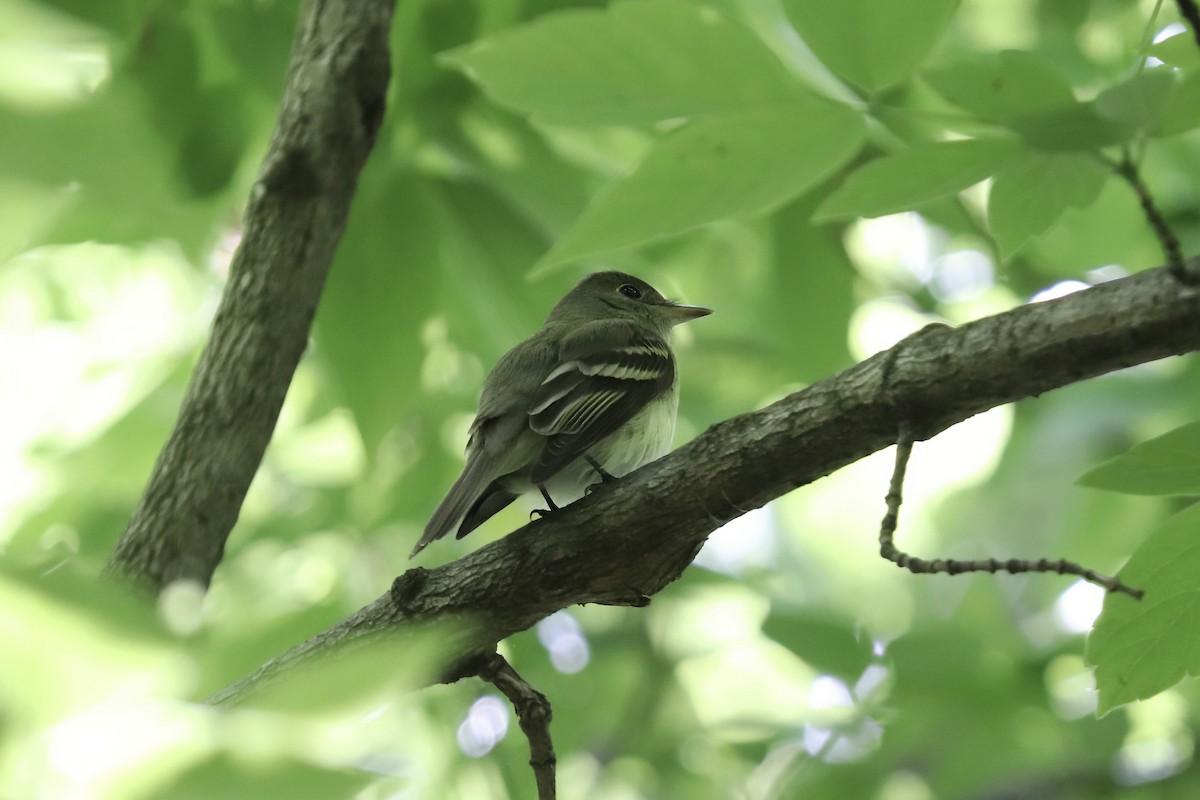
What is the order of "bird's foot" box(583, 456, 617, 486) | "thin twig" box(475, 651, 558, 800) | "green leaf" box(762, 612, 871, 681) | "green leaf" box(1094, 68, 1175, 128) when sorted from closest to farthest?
"green leaf" box(1094, 68, 1175, 128) → "thin twig" box(475, 651, 558, 800) → "green leaf" box(762, 612, 871, 681) → "bird's foot" box(583, 456, 617, 486)

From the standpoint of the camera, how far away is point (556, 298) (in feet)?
11.4

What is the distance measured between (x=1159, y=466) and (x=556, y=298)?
1.92 meters

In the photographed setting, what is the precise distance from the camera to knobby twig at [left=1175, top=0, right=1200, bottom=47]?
72.8 inches

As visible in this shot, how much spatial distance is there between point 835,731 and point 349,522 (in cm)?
205

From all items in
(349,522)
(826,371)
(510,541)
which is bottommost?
(510,541)

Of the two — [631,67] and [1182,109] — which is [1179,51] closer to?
[1182,109]

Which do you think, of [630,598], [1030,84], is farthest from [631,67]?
[630,598]

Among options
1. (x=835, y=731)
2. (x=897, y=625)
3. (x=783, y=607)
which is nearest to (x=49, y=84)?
(x=783, y=607)

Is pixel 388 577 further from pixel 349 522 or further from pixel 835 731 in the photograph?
pixel 835 731

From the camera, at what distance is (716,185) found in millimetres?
2207

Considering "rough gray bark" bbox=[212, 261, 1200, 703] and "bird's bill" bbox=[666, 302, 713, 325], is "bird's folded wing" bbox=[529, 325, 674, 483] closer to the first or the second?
"bird's bill" bbox=[666, 302, 713, 325]

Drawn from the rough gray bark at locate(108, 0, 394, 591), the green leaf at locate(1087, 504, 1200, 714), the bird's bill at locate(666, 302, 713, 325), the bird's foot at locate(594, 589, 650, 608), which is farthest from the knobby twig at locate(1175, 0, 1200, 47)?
the bird's bill at locate(666, 302, 713, 325)

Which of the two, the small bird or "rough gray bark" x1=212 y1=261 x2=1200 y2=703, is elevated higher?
the small bird

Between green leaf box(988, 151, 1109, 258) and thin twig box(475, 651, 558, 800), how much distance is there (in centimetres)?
151
